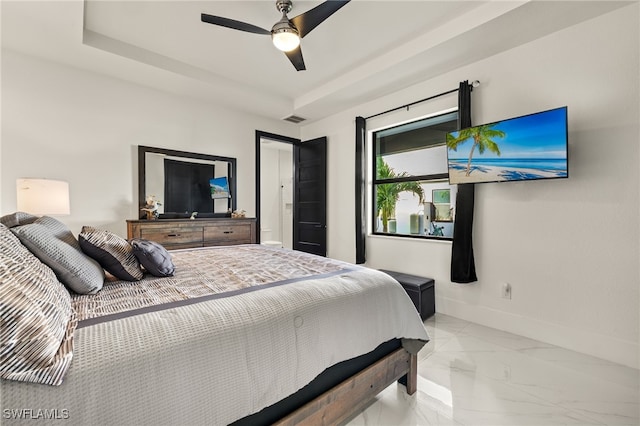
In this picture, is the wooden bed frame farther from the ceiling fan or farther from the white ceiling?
the white ceiling

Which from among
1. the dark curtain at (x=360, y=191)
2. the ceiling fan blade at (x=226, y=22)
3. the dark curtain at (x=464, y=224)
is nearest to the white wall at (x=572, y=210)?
the dark curtain at (x=464, y=224)

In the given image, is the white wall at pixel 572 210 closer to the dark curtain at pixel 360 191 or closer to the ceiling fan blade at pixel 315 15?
the dark curtain at pixel 360 191

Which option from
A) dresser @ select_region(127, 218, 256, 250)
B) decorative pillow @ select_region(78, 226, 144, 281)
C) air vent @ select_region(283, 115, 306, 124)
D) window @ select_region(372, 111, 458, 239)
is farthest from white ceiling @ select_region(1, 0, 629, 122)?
decorative pillow @ select_region(78, 226, 144, 281)

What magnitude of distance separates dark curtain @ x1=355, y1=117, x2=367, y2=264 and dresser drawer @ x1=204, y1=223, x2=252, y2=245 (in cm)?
153

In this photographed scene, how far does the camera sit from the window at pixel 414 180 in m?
3.44

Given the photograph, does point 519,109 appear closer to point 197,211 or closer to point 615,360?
point 615,360

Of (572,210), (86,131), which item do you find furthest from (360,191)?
(86,131)

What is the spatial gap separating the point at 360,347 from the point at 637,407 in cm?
175

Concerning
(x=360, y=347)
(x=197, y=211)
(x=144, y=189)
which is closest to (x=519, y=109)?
(x=360, y=347)

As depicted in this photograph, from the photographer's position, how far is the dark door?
4.67 meters

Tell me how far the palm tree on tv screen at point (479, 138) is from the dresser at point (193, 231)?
270 centimetres

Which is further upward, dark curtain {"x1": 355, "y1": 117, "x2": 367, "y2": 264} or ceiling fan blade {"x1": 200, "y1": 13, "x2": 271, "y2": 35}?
ceiling fan blade {"x1": 200, "y1": 13, "x2": 271, "y2": 35}

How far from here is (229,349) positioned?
0.99 metres

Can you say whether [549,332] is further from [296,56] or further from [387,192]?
[296,56]
